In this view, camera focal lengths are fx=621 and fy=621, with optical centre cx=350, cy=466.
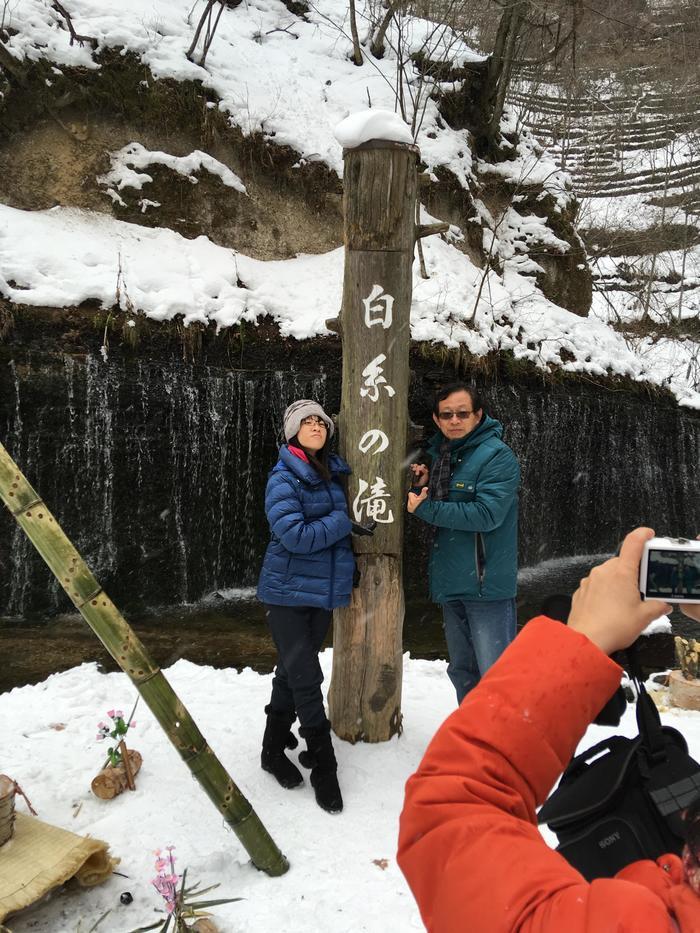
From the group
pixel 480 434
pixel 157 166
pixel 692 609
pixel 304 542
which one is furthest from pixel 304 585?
pixel 157 166

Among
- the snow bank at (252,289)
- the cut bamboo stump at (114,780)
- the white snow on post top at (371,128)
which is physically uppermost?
the snow bank at (252,289)

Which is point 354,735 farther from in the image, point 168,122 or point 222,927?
point 168,122

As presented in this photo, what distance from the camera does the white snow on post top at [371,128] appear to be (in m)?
3.16

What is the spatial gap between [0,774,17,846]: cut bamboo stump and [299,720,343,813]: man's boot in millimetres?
Answer: 1293

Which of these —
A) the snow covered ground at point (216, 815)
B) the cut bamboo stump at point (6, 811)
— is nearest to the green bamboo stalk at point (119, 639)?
the snow covered ground at point (216, 815)

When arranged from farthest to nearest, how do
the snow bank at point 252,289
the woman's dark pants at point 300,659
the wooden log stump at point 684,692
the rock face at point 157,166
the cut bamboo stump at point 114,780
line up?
the rock face at point 157,166 < the snow bank at point 252,289 < the wooden log stump at point 684,692 < the woman's dark pants at point 300,659 < the cut bamboo stump at point 114,780

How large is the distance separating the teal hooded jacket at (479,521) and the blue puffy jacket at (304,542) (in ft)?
1.57

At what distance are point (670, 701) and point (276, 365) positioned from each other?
587 centimetres

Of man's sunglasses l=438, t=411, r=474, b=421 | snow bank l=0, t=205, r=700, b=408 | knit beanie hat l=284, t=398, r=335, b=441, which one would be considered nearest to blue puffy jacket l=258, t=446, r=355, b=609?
knit beanie hat l=284, t=398, r=335, b=441

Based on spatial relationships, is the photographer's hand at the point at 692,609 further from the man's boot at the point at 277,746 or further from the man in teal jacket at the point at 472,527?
the man's boot at the point at 277,746

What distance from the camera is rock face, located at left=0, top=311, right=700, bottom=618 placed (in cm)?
726

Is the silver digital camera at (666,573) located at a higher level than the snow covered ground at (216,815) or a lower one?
higher

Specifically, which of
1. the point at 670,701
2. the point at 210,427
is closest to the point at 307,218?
the point at 210,427

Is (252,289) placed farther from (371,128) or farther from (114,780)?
(114,780)
